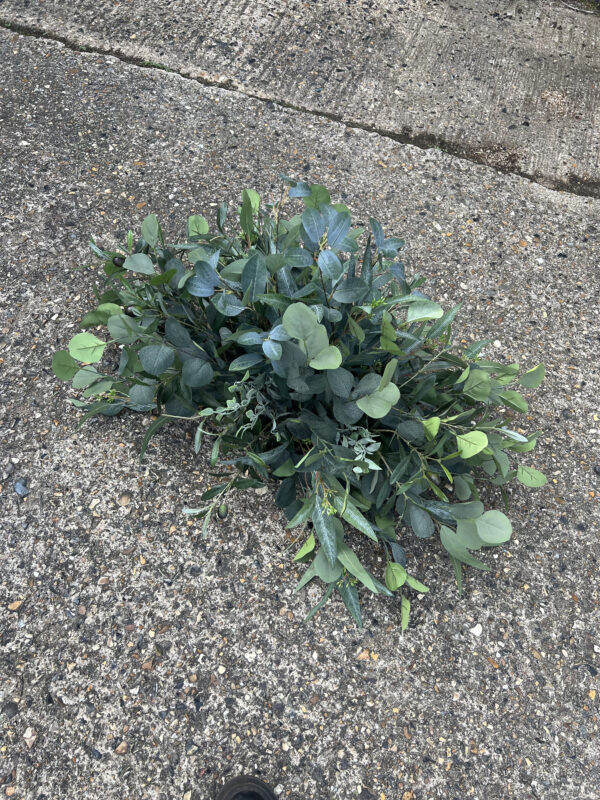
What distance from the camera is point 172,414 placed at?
1548mm

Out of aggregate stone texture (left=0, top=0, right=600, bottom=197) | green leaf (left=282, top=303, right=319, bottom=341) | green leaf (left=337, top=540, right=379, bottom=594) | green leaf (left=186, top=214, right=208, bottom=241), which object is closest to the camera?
green leaf (left=282, top=303, right=319, bottom=341)

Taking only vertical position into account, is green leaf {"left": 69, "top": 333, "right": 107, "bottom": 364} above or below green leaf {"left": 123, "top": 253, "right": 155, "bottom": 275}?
below

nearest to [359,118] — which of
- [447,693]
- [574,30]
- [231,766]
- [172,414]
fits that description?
[574,30]

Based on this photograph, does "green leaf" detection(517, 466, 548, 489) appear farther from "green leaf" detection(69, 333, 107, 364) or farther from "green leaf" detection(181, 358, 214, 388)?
"green leaf" detection(69, 333, 107, 364)

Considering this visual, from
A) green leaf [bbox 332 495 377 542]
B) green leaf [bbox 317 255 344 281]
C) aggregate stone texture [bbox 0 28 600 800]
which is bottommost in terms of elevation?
aggregate stone texture [bbox 0 28 600 800]

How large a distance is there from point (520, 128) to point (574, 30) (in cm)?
78

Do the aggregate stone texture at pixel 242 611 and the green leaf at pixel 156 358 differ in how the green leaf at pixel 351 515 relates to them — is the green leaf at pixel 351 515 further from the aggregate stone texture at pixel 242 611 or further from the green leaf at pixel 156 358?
the green leaf at pixel 156 358

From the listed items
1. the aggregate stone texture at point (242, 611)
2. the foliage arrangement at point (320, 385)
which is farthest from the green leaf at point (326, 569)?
the aggregate stone texture at point (242, 611)

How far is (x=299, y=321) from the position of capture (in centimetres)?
120

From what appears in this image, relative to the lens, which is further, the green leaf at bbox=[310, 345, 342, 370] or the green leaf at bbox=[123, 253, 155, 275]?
the green leaf at bbox=[123, 253, 155, 275]

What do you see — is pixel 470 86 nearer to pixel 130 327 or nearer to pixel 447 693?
pixel 130 327

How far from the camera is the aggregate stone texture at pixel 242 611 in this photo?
52.2 inches

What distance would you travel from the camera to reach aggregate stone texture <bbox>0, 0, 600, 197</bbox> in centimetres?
248

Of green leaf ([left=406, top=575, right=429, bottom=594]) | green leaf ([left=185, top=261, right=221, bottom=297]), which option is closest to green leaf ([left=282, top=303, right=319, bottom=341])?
green leaf ([left=185, top=261, right=221, bottom=297])
